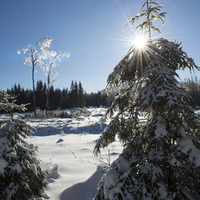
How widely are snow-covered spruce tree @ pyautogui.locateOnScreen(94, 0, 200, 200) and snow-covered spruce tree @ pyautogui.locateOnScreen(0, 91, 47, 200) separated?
1.14 metres

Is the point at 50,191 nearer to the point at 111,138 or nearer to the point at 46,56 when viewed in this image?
the point at 111,138

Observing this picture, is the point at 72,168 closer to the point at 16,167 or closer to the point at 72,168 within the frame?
the point at 72,168

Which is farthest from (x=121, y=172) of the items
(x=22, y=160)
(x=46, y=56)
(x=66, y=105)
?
(x=66, y=105)

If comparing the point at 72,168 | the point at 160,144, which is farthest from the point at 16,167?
the point at 72,168

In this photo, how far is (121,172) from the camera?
1.75 m

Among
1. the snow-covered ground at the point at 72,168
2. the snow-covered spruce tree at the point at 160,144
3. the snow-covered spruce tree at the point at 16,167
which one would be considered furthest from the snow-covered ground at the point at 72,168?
the snow-covered spruce tree at the point at 160,144

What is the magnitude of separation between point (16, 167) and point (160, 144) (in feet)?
6.38

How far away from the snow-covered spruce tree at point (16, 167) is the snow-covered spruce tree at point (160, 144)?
1136 millimetres

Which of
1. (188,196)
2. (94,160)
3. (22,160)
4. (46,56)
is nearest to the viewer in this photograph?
(188,196)

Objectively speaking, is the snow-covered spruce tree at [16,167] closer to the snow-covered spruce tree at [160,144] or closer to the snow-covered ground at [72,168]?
the snow-covered ground at [72,168]

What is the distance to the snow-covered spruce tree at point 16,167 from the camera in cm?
199

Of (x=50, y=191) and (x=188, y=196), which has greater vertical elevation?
(x=188, y=196)

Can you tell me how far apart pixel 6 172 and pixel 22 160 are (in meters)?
0.24

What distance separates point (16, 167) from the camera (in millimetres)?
2004
